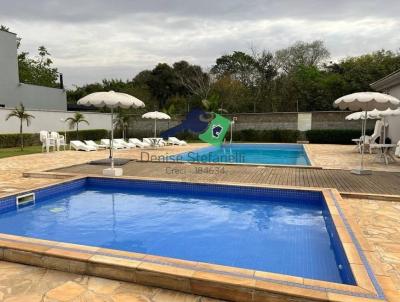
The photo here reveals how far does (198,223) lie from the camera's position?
655 cm

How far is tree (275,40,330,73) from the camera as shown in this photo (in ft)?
122

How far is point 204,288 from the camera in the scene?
3.35m

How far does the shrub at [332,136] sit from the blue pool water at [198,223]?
17761mm

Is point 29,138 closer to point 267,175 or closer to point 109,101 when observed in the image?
point 109,101

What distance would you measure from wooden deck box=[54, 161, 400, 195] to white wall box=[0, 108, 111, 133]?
39.0 feet

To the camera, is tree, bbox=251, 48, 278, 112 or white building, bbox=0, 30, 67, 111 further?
tree, bbox=251, 48, 278, 112

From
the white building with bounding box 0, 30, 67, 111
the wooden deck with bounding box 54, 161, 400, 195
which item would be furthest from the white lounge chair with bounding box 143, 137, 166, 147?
the white building with bounding box 0, 30, 67, 111

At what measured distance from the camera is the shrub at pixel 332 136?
23.2 metres

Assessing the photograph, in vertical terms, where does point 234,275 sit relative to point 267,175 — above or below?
below

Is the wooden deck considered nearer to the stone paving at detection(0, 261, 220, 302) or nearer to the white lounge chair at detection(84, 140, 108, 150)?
the stone paving at detection(0, 261, 220, 302)

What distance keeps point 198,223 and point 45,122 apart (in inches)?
805

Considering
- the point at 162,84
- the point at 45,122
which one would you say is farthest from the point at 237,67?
the point at 45,122

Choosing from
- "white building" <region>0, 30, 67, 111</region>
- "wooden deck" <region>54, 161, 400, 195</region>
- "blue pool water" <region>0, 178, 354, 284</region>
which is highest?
"white building" <region>0, 30, 67, 111</region>

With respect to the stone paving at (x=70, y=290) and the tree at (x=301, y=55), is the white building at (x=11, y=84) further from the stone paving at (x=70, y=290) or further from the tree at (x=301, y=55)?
the stone paving at (x=70, y=290)
